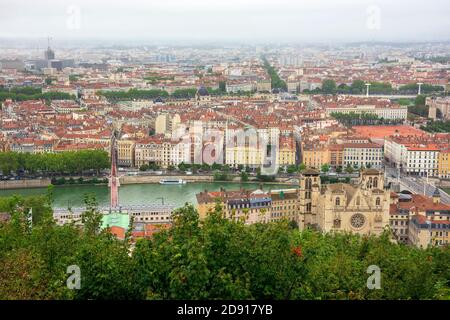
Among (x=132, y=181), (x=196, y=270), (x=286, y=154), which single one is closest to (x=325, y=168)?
(x=286, y=154)

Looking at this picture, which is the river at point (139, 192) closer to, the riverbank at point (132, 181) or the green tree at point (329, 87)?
the riverbank at point (132, 181)

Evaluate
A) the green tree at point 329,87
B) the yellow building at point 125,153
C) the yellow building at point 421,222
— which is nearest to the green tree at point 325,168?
the yellow building at point 125,153

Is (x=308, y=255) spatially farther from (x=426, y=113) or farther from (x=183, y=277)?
(x=426, y=113)

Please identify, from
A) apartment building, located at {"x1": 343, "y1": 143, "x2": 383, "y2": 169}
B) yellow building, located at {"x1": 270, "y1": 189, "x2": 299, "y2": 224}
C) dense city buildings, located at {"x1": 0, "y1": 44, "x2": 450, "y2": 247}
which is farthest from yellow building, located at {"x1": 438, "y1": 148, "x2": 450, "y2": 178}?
yellow building, located at {"x1": 270, "y1": 189, "x2": 299, "y2": 224}

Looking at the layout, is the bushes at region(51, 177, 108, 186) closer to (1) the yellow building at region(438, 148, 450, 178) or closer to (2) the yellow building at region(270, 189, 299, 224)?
(2) the yellow building at region(270, 189, 299, 224)

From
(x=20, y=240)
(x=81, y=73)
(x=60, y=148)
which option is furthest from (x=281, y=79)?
(x=20, y=240)

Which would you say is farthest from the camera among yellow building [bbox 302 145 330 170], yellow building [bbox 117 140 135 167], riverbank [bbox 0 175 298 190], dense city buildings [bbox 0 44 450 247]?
yellow building [bbox 117 140 135 167]
